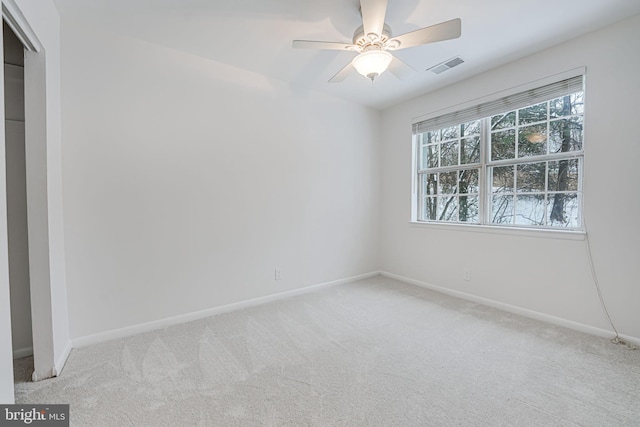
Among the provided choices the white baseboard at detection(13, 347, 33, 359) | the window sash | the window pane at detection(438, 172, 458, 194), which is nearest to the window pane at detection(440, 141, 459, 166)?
the window pane at detection(438, 172, 458, 194)

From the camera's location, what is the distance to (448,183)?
363 cm

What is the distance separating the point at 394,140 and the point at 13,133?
3928mm

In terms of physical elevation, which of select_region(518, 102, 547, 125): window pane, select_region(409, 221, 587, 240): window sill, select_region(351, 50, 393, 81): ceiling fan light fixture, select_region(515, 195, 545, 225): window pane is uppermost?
select_region(351, 50, 393, 81): ceiling fan light fixture

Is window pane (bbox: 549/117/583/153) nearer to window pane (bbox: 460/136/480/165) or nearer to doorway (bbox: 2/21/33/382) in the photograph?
window pane (bbox: 460/136/480/165)

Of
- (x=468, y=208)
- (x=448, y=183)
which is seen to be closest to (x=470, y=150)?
(x=448, y=183)

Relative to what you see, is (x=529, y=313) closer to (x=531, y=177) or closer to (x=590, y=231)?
(x=590, y=231)

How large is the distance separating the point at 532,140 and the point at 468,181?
75 centimetres

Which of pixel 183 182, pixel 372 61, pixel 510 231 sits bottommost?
pixel 510 231

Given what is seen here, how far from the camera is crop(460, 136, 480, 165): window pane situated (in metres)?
3.30

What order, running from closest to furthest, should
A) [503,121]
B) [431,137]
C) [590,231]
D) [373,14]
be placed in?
[373,14] → [590,231] → [503,121] → [431,137]

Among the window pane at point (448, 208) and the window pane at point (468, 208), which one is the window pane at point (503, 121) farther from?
the window pane at point (448, 208)

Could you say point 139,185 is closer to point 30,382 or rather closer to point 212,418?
point 30,382

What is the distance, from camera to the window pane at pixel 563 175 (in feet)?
8.42

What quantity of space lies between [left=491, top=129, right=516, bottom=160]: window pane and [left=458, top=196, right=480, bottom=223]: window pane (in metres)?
0.52
